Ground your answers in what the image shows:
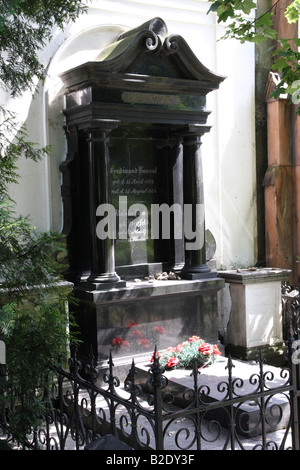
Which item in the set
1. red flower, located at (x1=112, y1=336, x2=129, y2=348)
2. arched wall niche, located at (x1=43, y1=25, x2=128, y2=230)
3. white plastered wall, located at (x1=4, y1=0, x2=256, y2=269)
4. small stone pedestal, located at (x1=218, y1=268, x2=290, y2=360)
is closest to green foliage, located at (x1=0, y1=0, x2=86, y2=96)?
white plastered wall, located at (x1=4, y1=0, x2=256, y2=269)

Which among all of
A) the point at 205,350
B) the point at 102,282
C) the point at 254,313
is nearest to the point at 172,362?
the point at 205,350

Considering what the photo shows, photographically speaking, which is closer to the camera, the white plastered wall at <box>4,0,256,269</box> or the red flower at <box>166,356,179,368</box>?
the red flower at <box>166,356,179,368</box>

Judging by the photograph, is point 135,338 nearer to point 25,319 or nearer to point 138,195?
point 138,195

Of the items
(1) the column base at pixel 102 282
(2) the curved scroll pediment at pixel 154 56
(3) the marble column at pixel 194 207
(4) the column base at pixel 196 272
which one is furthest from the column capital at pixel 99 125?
(4) the column base at pixel 196 272

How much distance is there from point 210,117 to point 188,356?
4052mm

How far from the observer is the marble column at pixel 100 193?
6949 millimetres

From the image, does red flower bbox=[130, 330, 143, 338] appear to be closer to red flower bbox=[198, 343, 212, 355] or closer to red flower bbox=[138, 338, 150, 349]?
red flower bbox=[138, 338, 150, 349]

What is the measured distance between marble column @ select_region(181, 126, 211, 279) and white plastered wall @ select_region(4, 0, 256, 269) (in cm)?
112

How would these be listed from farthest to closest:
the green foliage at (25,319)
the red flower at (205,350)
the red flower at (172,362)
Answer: the red flower at (205,350) → the red flower at (172,362) → the green foliage at (25,319)

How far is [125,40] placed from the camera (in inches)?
286

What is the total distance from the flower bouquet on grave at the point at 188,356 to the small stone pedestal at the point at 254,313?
154 cm

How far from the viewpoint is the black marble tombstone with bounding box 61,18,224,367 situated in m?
6.95

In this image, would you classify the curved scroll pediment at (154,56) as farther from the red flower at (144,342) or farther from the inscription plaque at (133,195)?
the red flower at (144,342)
